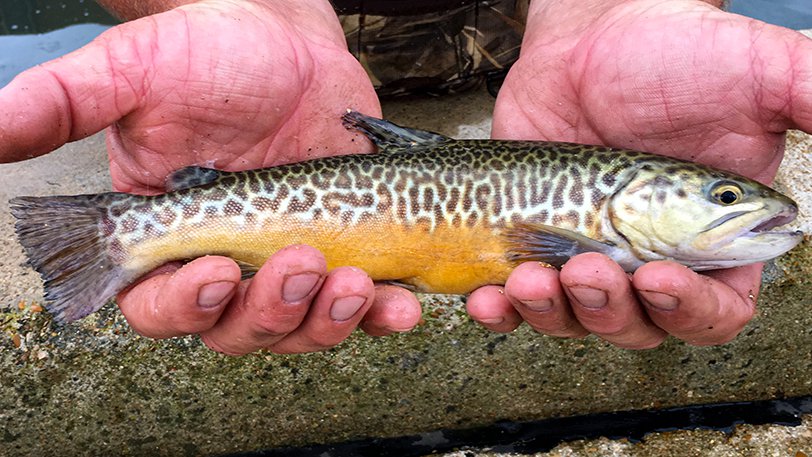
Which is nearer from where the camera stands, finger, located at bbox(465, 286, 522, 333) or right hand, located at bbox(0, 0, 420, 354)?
right hand, located at bbox(0, 0, 420, 354)

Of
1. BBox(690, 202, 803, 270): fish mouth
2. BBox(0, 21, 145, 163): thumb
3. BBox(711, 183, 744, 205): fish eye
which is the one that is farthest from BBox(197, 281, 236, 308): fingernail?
BBox(711, 183, 744, 205): fish eye

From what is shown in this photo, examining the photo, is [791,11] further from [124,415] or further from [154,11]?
[124,415]

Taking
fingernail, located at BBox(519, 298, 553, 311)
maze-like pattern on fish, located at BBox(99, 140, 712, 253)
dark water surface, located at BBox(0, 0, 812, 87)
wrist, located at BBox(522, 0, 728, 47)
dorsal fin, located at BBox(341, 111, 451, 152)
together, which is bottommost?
dark water surface, located at BBox(0, 0, 812, 87)

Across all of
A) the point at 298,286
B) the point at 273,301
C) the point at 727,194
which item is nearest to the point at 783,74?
the point at 727,194

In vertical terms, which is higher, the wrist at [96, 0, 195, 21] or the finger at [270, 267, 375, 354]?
the wrist at [96, 0, 195, 21]

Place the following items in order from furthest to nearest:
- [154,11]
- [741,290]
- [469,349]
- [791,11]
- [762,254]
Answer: [791,11], [154,11], [469,349], [741,290], [762,254]

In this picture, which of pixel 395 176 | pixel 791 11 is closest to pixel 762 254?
pixel 395 176

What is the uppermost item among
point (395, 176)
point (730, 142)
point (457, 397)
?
point (730, 142)

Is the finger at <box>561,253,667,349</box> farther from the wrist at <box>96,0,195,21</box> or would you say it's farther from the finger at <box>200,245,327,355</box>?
the wrist at <box>96,0,195,21</box>
